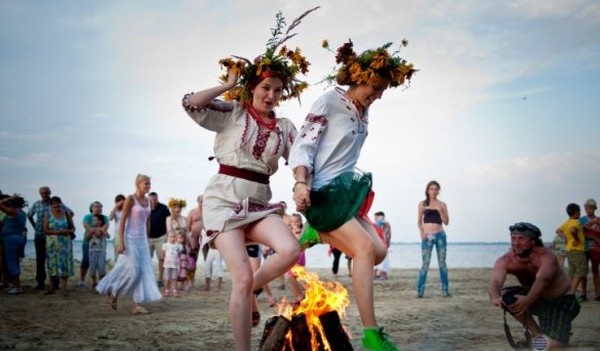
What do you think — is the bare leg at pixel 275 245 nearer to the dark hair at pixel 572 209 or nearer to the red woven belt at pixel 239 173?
the red woven belt at pixel 239 173

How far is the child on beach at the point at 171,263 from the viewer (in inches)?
472

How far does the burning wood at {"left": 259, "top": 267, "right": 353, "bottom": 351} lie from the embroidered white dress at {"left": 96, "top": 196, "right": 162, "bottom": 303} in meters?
4.97

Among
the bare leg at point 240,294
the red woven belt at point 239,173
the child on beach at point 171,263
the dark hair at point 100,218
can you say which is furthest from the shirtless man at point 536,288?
the dark hair at point 100,218

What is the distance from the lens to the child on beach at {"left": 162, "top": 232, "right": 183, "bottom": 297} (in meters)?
12.0

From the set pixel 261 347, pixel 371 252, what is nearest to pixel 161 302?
pixel 261 347

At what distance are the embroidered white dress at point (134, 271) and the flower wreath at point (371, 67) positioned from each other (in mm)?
5431

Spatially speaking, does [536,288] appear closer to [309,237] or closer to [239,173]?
[309,237]

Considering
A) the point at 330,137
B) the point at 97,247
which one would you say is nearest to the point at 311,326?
the point at 330,137

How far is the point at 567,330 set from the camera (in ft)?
20.4

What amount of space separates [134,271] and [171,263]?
2.78m

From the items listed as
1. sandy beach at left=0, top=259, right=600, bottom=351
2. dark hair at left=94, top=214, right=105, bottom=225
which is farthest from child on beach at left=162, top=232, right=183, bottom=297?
dark hair at left=94, top=214, right=105, bottom=225

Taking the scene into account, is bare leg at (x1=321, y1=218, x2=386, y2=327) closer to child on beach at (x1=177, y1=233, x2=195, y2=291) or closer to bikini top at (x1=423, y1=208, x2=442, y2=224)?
bikini top at (x1=423, y1=208, x2=442, y2=224)

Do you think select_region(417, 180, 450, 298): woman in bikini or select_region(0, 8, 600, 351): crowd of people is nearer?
select_region(0, 8, 600, 351): crowd of people

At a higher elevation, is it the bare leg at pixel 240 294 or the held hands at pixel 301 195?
the held hands at pixel 301 195
